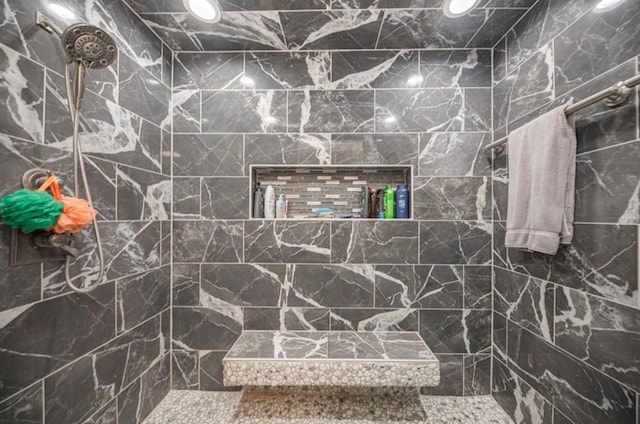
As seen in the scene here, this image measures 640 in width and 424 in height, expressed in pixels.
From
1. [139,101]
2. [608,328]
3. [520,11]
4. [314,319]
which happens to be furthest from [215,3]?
[608,328]

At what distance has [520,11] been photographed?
1.21 m

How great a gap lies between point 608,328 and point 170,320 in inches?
81.1

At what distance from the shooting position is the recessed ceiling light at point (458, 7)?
3.76 feet

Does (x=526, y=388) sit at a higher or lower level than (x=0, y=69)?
lower

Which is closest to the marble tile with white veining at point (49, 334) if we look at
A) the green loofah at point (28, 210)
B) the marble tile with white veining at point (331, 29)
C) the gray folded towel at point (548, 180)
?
the green loofah at point (28, 210)

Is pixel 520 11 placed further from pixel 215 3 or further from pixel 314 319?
pixel 314 319

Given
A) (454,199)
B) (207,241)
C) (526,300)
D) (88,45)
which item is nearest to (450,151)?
(454,199)

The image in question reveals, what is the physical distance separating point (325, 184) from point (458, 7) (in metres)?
1.12

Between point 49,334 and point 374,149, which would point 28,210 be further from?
point 374,149

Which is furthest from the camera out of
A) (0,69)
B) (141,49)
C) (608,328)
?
(141,49)

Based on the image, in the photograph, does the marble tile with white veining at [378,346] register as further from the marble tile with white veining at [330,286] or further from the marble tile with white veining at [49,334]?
the marble tile with white veining at [49,334]

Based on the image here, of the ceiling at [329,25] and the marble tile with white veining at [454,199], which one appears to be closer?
the ceiling at [329,25]

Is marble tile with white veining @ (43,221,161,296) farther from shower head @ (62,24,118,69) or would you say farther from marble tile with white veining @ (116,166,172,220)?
shower head @ (62,24,118,69)

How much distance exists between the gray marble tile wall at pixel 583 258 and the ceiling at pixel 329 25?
22 centimetres
